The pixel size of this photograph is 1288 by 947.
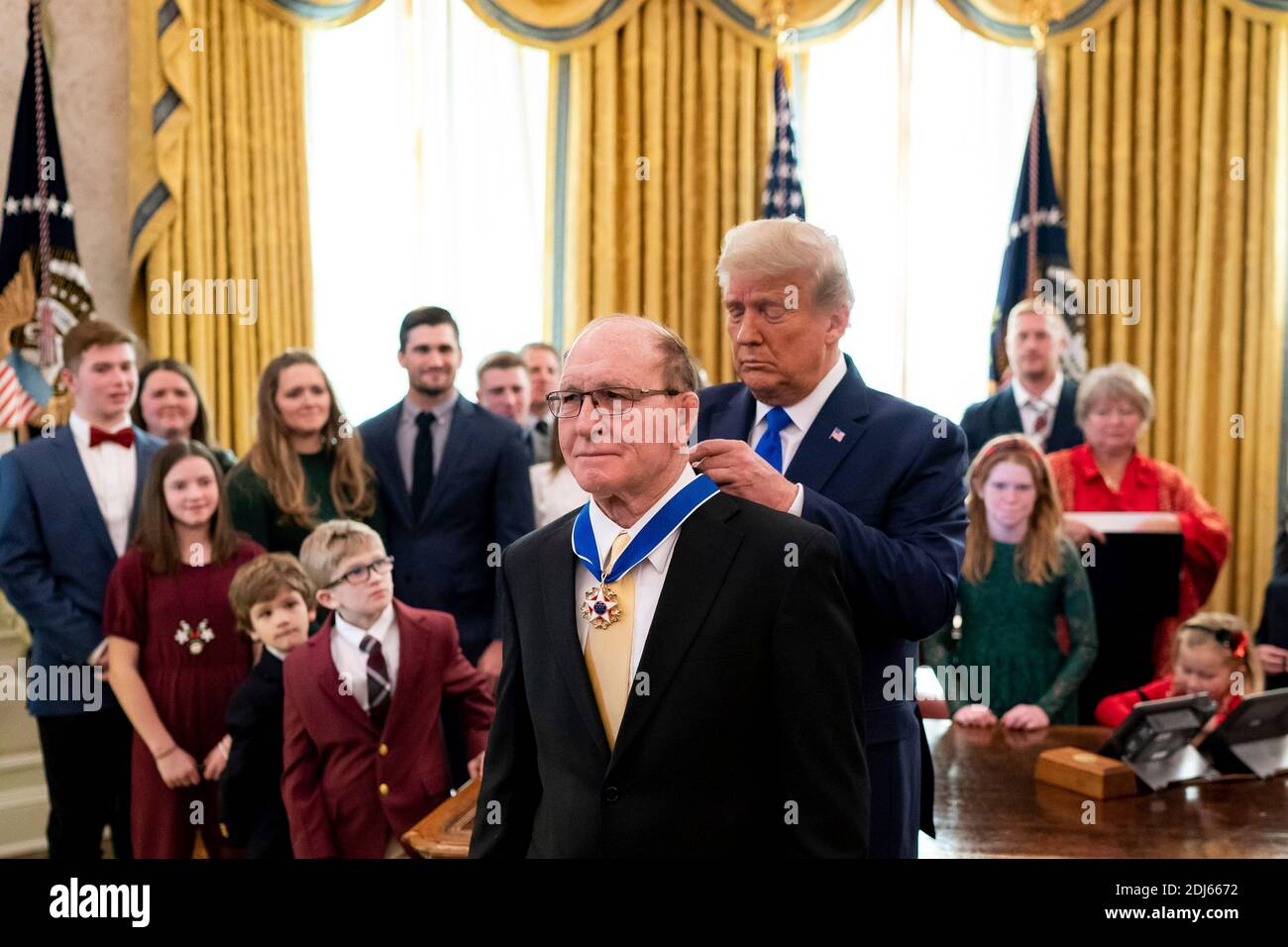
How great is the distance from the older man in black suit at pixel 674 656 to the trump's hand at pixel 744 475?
0.08 m

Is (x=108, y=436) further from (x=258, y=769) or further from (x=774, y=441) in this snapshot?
(x=774, y=441)

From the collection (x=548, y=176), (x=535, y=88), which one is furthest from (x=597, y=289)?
(x=535, y=88)

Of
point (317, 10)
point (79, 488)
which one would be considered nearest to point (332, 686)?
point (79, 488)

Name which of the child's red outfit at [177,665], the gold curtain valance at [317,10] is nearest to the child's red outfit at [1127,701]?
the child's red outfit at [177,665]

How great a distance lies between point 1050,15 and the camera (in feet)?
19.9

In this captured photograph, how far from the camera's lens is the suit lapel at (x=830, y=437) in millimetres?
2084

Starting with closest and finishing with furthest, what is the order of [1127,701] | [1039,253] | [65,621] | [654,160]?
[1127,701] → [65,621] → [1039,253] → [654,160]

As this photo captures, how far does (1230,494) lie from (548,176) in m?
3.75

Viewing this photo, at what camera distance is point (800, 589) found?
1713mm

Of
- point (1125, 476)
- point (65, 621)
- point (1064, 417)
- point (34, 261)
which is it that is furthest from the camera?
point (1064, 417)

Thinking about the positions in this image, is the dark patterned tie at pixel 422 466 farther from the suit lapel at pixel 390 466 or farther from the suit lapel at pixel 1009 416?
the suit lapel at pixel 1009 416

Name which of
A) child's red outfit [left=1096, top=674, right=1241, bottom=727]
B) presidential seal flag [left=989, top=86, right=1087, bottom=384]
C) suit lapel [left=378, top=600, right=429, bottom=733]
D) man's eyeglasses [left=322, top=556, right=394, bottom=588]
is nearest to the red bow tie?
man's eyeglasses [left=322, top=556, right=394, bottom=588]

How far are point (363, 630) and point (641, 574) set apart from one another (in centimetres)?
140
